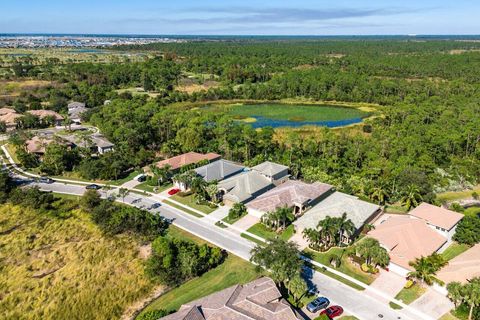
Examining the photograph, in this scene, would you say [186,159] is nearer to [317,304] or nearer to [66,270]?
[66,270]

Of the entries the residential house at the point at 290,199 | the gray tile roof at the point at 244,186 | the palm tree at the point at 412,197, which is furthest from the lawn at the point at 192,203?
the palm tree at the point at 412,197

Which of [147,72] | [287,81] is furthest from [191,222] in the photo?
[147,72]

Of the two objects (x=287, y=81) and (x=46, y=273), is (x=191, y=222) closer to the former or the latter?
(x=46, y=273)

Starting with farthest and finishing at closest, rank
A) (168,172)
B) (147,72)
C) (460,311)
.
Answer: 1. (147,72)
2. (168,172)
3. (460,311)

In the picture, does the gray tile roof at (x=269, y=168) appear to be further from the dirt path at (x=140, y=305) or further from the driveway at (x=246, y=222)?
the dirt path at (x=140, y=305)

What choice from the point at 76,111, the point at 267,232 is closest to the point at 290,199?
the point at 267,232

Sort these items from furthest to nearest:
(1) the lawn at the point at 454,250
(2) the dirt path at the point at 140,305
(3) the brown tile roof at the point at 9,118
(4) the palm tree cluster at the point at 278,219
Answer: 1. (3) the brown tile roof at the point at 9,118
2. (4) the palm tree cluster at the point at 278,219
3. (1) the lawn at the point at 454,250
4. (2) the dirt path at the point at 140,305
